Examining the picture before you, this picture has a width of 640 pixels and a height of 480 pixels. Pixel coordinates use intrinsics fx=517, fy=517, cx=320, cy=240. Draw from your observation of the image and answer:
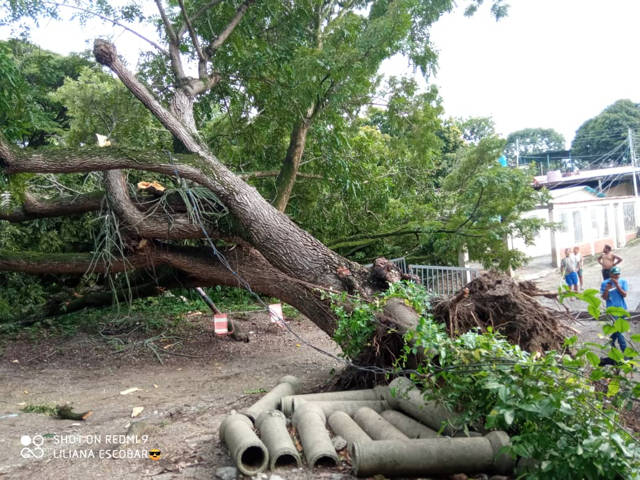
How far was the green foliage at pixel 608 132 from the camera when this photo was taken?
4484cm

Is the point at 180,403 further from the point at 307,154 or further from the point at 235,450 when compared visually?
the point at 307,154

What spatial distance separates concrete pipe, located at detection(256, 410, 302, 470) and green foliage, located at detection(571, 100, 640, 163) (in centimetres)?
4713

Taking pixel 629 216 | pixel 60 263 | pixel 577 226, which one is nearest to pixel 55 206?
pixel 60 263

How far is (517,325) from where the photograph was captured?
5172 mm

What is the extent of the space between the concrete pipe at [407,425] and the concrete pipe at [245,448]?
111cm

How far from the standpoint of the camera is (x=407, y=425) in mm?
3998

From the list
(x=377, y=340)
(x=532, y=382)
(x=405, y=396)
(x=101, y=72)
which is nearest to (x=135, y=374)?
(x=377, y=340)

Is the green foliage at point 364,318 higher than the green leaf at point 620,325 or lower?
lower

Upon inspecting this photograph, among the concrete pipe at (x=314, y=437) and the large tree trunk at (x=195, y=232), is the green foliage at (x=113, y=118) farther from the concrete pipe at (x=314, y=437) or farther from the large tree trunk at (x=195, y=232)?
the concrete pipe at (x=314, y=437)

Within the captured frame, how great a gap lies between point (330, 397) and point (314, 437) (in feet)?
3.50

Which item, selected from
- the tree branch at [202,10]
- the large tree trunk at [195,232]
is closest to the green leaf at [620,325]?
the large tree trunk at [195,232]

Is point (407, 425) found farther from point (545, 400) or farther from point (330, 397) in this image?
point (545, 400)

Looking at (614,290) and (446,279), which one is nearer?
(614,290)

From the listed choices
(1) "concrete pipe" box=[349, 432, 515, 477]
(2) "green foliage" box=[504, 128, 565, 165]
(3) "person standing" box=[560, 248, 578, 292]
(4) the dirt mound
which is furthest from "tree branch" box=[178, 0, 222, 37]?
(2) "green foliage" box=[504, 128, 565, 165]
